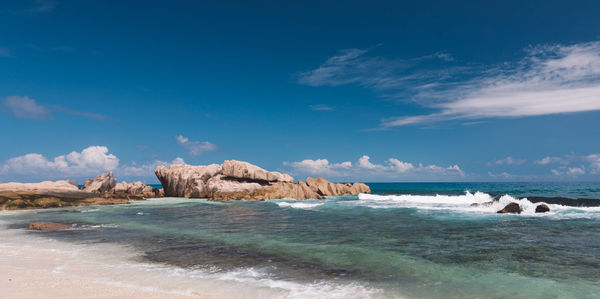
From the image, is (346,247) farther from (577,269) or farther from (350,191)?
(350,191)

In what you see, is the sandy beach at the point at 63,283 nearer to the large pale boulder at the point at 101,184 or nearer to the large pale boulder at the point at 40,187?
the large pale boulder at the point at 40,187

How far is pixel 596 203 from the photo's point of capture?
3866 centimetres

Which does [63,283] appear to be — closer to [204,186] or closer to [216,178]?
[216,178]

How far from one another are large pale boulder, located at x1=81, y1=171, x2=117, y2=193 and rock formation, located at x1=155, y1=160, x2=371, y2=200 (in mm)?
9727

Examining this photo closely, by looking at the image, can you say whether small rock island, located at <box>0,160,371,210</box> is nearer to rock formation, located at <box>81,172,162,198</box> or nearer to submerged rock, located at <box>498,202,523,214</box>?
rock formation, located at <box>81,172,162,198</box>

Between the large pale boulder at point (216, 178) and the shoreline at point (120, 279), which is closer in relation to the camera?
the shoreline at point (120, 279)

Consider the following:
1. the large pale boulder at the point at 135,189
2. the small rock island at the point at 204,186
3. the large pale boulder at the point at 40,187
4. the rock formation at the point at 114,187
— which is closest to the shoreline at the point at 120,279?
the small rock island at the point at 204,186

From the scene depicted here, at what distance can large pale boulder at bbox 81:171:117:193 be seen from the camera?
68250mm

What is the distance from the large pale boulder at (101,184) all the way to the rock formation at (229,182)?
9727 mm

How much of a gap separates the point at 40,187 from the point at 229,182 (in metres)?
34.0

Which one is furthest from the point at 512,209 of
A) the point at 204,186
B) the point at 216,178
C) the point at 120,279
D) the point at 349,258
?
the point at 204,186

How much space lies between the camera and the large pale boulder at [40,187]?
193 ft

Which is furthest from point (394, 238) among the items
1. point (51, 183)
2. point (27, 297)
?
point (51, 183)

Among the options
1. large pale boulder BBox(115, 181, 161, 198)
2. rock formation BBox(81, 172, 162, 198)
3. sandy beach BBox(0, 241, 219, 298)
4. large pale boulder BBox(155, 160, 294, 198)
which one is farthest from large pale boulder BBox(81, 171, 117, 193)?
sandy beach BBox(0, 241, 219, 298)
